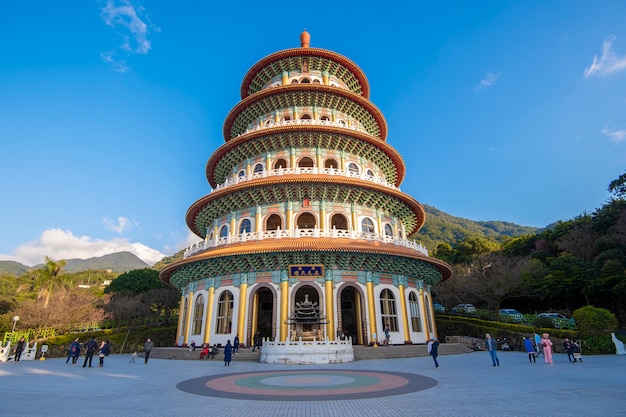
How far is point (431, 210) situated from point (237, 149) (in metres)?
135

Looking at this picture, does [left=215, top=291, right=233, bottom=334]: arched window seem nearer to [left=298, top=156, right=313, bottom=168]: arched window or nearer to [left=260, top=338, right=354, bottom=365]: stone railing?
[left=260, top=338, right=354, bottom=365]: stone railing

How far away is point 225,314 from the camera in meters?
22.0

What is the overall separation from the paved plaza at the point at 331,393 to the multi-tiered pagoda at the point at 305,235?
7681 millimetres

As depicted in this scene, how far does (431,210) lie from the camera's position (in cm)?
15088

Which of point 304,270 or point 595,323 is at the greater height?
point 304,270

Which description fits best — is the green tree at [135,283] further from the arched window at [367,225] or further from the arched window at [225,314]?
the arched window at [367,225]

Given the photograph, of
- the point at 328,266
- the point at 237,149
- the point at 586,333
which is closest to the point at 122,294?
the point at 237,149

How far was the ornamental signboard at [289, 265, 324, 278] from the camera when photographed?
20816 mm

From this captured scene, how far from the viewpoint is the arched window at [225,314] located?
21.7 meters

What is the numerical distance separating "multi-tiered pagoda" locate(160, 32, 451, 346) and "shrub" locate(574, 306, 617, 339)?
26.6 ft

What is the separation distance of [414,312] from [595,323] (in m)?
9.40

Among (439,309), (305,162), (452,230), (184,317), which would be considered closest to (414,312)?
(305,162)

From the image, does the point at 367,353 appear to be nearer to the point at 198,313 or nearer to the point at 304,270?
the point at 304,270

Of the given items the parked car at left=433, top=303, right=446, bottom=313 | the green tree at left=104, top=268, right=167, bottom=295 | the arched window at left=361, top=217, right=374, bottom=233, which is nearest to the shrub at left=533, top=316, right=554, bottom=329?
the arched window at left=361, top=217, right=374, bottom=233
